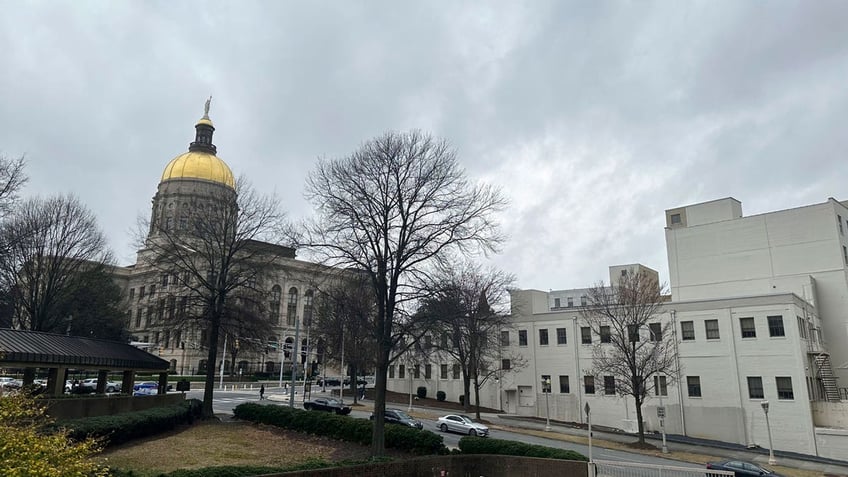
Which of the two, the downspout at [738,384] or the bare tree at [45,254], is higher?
the bare tree at [45,254]

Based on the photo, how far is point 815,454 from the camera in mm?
35281

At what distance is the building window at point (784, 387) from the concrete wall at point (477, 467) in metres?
24.5

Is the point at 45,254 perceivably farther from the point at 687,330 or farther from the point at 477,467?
the point at 687,330

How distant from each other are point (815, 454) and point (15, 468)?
41.9m

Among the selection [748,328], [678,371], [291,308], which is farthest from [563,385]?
[291,308]

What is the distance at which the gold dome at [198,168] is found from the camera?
9044 centimetres

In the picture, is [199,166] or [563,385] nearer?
[563,385]

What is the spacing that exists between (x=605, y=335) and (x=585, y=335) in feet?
7.96

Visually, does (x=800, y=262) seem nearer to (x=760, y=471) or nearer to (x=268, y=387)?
(x=760, y=471)

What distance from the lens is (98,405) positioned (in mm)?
25312

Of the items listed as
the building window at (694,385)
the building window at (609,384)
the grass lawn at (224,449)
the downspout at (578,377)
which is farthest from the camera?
the downspout at (578,377)

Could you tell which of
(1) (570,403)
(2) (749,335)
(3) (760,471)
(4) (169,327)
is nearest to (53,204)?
(4) (169,327)

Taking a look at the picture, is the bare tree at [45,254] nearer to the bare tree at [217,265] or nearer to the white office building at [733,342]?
the bare tree at [217,265]

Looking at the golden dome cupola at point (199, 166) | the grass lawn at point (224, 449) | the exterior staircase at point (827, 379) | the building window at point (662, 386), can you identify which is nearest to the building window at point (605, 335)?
the building window at point (662, 386)
